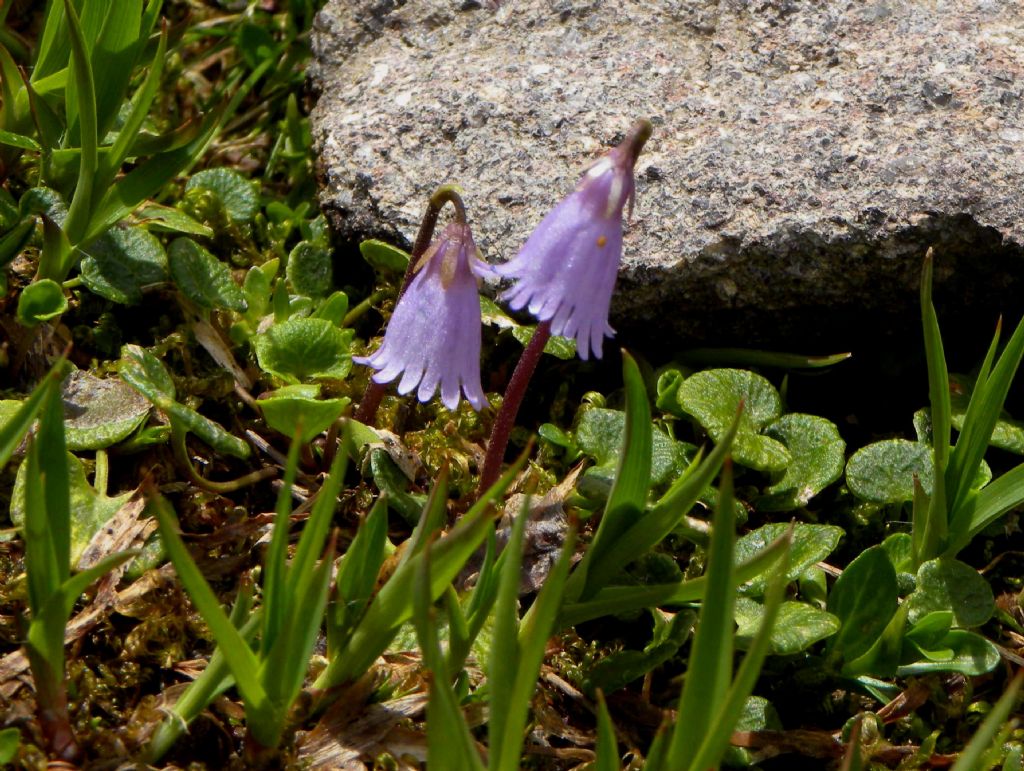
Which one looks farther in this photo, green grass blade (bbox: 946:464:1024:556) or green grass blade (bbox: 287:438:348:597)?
green grass blade (bbox: 946:464:1024:556)

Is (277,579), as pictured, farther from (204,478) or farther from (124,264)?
(124,264)

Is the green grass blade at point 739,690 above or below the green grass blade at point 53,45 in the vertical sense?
below

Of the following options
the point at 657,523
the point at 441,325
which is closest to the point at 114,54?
the point at 441,325

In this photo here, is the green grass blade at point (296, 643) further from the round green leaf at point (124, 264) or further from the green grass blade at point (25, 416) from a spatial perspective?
the round green leaf at point (124, 264)

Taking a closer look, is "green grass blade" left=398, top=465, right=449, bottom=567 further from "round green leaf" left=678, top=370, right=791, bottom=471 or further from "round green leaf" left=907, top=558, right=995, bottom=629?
"round green leaf" left=907, top=558, right=995, bottom=629

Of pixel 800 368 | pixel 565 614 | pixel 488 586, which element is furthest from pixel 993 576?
pixel 488 586

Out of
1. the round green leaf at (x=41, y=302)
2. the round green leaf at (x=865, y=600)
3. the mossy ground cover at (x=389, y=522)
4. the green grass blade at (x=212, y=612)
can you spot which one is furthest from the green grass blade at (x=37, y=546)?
the round green leaf at (x=865, y=600)

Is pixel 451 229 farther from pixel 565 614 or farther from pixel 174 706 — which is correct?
pixel 174 706

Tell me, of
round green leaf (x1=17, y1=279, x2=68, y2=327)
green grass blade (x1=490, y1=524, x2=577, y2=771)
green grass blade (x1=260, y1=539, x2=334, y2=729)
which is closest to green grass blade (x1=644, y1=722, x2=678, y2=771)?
green grass blade (x1=490, y1=524, x2=577, y2=771)
